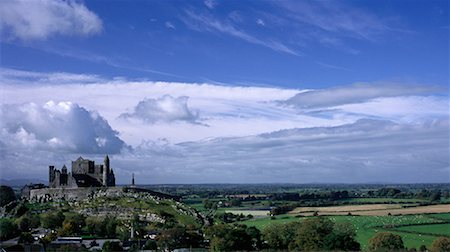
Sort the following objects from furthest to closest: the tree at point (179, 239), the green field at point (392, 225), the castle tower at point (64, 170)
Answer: the castle tower at point (64, 170), the green field at point (392, 225), the tree at point (179, 239)

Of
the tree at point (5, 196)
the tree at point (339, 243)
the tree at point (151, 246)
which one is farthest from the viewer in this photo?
the tree at point (5, 196)

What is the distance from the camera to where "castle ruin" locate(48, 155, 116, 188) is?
245 ft

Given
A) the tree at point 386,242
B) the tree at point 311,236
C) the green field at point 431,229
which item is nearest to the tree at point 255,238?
the tree at point 311,236

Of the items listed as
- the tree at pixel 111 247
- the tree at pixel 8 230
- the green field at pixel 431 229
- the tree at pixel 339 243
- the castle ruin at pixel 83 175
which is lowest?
the green field at pixel 431 229

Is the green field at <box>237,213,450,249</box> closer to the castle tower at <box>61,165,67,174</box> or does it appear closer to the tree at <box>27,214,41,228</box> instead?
the tree at <box>27,214,41,228</box>

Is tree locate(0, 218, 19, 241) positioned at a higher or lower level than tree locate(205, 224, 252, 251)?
higher

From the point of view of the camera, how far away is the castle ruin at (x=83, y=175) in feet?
245

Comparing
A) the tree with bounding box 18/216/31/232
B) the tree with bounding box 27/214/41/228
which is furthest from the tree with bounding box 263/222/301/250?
the tree with bounding box 18/216/31/232

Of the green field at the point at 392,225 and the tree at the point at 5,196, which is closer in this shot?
the green field at the point at 392,225

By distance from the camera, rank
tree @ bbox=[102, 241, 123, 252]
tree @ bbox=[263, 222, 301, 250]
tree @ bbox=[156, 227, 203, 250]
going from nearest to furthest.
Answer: tree @ bbox=[102, 241, 123, 252]
tree @ bbox=[156, 227, 203, 250]
tree @ bbox=[263, 222, 301, 250]

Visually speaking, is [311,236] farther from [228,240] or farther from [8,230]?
[8,230]

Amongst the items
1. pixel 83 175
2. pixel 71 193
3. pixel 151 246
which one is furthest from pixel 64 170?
pixel 151 246

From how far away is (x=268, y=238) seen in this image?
45500 mm

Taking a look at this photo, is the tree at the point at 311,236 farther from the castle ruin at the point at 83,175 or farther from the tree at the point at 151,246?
the castle ruin at the point at 83,175
